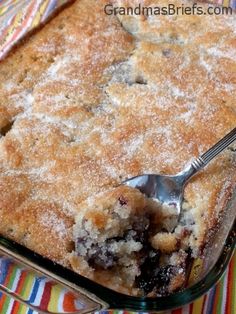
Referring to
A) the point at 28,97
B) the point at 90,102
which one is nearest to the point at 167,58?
the point at 90,102

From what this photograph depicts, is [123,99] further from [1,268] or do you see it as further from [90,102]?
[1,268]

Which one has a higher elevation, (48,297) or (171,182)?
(171,182)

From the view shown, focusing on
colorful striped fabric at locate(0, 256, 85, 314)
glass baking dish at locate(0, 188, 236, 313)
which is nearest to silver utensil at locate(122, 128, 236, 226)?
glass baking dish at locate(0, 188, 236, 313)

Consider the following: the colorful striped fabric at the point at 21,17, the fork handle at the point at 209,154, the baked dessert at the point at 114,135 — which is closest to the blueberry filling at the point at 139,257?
the baked dessert at the point at 114,135

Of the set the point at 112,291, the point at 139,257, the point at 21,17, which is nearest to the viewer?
the point at 112,291

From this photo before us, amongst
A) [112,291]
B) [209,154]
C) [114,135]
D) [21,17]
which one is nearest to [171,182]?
[209,154]

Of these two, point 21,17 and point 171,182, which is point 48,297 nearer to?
point 171,182

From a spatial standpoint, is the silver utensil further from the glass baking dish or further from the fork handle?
the glass baking dish

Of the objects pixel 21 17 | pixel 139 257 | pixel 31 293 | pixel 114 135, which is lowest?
pixel 31 293

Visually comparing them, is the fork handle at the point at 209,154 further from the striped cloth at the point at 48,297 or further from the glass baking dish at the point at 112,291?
the striped cloth at the point at 48,297
